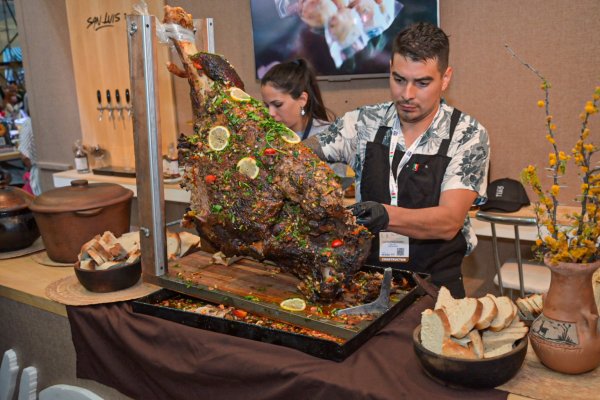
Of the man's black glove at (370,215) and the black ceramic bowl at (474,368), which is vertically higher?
the man's black glove at (370,215)

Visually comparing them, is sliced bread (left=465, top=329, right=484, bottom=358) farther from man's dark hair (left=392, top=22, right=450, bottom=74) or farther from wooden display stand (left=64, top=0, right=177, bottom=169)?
wooden display stand (left=64, top=0, right=177, bottom=169)

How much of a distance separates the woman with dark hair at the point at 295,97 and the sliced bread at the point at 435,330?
1.68 m

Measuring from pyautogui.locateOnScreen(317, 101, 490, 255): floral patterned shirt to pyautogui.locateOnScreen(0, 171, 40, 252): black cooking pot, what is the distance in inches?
51.9

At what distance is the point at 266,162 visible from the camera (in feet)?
5.43

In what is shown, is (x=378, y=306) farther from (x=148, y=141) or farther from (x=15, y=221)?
(x=15, y=221)

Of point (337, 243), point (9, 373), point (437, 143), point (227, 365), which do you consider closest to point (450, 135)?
point (437, 143)

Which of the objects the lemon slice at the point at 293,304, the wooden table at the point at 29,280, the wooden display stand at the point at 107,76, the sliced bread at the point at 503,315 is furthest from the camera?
the wooden display stand at the point at 107,76

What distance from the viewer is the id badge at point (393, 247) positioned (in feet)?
6.34

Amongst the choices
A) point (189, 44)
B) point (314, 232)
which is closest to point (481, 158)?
point (314, 232)

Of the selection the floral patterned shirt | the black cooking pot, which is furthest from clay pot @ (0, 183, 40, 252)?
the floral patterned shirt

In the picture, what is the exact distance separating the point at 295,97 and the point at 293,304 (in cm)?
146

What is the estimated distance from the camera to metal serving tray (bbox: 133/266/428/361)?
133cm

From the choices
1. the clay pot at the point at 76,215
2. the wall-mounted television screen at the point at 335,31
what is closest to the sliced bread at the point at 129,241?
the clay pot at the point at 76,215

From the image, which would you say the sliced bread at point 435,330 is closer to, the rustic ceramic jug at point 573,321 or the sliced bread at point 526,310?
the rustic ceramic jug at point 573,321
